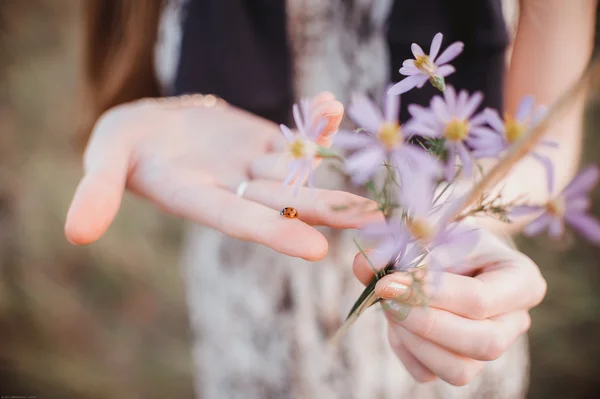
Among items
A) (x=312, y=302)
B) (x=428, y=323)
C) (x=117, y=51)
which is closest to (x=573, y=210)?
(x=428, y=323)

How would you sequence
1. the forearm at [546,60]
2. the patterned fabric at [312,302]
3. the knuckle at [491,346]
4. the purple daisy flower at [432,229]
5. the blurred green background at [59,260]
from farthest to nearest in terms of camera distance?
1. the blurred green background at [59,260]
2. the patterned fabric at [312,302]
3. the forearm at [546,60]
4. the knuckle at [491,346]
5. the purple daisy flower at [432,229]

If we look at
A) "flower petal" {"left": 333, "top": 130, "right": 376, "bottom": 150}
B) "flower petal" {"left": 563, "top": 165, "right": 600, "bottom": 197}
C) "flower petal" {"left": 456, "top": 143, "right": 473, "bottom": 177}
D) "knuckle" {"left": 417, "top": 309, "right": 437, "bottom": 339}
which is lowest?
"knuckle" {"left": 417, "top": 309, "right": 437, "bottom": 339}

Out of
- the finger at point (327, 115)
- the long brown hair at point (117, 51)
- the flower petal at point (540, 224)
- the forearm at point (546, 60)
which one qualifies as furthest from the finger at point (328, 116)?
the long brown hair at point (117, 51)

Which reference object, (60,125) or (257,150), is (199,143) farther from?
(60,125)

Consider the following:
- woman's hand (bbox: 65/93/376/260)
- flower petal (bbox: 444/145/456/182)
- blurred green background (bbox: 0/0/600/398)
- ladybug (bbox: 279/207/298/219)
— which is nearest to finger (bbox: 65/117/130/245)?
woman's hand (bbox: 65/93/376/260)

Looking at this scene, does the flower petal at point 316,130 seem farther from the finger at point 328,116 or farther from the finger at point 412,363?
the finger at point 412,363

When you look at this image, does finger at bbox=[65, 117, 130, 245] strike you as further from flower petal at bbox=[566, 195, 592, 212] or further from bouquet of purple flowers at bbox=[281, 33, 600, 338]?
flower petal at bbox=[566, 195, 592, 212]

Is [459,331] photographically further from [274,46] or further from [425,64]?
[274,46]
